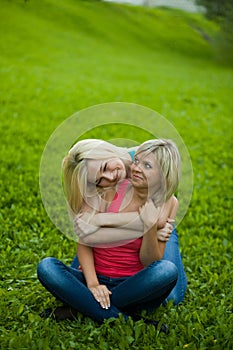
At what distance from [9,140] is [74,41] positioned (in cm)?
977

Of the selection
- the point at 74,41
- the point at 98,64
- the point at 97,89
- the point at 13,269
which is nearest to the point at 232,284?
the point at 13,269

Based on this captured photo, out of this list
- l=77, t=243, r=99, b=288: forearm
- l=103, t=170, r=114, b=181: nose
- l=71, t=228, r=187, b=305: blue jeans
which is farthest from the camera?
l=71, t=228, r=187, b=305: blue jeans

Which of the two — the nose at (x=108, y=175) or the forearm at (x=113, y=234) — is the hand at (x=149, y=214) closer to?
→ the forearm at (x=113, y=234)

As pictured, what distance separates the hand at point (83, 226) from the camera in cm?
304

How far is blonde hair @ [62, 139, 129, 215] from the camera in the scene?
299 cm

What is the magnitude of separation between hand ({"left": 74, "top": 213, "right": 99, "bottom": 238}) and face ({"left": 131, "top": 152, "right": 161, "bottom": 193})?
0.31 meters

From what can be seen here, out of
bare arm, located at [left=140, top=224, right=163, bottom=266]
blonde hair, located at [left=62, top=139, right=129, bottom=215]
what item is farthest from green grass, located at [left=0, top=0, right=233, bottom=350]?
blonde hair, located at [left=62, top=139, right=129, bottom=215]

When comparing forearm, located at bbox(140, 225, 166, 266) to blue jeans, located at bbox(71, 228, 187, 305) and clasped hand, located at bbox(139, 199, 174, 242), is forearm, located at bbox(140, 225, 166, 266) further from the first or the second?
blue jeans, located at bbox(71, 228, 187, 305)

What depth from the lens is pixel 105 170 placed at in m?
2.98

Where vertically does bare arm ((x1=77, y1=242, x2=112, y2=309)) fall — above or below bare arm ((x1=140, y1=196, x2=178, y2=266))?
below

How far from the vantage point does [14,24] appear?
1485 cm

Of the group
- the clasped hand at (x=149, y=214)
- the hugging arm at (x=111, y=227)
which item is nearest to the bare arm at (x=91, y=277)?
the hugging arm at (x=111, y=227)

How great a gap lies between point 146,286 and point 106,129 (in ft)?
16.4

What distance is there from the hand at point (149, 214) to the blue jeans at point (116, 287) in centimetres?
34
